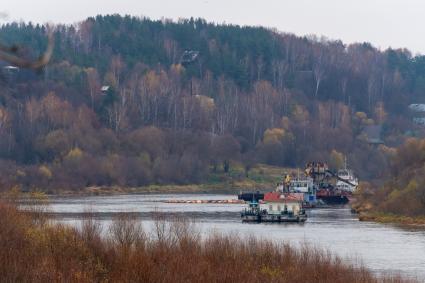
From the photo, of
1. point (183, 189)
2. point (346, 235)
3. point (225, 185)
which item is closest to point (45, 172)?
point (183, 189)

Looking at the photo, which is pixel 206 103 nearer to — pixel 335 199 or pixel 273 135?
pixel 273 135

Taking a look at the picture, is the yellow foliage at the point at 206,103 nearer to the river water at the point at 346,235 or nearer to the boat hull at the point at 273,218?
the river water at the point at 346,235

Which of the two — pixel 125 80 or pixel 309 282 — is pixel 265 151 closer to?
pixel 125 80

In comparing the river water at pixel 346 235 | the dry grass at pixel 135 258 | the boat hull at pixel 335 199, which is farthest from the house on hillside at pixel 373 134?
the dry grass at pixel 135 258

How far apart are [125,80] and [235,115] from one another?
2046cm

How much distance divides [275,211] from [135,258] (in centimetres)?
5116

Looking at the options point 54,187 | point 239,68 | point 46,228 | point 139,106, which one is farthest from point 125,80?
point 46,228

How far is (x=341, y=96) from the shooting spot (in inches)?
7771

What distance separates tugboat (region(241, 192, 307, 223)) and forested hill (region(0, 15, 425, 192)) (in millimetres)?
42166

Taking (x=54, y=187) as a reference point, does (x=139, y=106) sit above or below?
above

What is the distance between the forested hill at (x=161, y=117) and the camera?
448ft

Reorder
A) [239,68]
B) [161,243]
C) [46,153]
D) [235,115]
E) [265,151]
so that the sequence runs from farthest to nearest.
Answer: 1. [239,68]
2. [235,115]
3. [265,151]
4. [46,153]
5. [161,243]

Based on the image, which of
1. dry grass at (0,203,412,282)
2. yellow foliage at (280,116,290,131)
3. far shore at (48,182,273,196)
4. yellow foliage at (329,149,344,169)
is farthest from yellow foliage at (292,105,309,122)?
dry grass at (0,203,412,282)

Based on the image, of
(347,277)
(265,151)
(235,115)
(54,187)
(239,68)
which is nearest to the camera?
(347,277)
